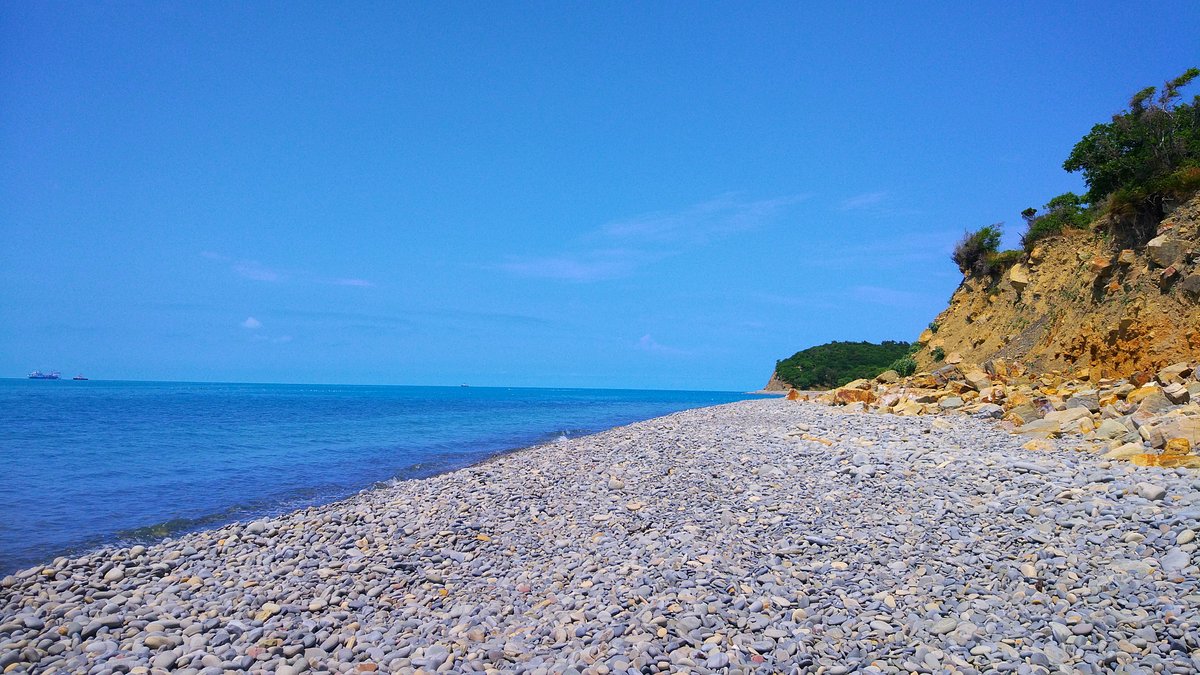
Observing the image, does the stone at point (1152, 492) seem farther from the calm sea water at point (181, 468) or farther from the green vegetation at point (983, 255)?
the green vegetation at point (983, 255)

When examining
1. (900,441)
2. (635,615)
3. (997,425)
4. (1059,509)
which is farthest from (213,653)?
(997,425)

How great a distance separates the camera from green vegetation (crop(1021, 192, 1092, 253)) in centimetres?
2650

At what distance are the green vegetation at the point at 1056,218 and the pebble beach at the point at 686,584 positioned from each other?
69.9ft

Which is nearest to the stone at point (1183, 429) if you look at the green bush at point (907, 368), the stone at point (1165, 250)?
the stone at point (1165, 250)

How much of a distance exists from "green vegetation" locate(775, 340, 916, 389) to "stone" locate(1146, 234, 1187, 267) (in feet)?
185

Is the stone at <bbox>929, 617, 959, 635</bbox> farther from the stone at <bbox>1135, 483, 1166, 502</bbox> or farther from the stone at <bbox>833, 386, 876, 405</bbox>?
the stone at <bbox>833, 386, 876, 405</bbox>

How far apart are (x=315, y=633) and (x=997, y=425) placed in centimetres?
1576

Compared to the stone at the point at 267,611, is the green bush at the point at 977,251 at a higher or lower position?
higher

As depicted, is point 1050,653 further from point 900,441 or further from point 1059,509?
point 900,441

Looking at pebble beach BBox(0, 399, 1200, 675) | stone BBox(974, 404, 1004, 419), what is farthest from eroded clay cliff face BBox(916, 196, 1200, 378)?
pebble beach BBox(0, 399, 1200, 675)

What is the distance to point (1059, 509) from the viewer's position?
7695 mm

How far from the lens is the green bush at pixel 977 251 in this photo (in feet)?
109

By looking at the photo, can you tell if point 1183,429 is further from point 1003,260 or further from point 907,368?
point 907,368

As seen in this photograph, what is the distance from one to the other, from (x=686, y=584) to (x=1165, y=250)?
2100 centimetres
